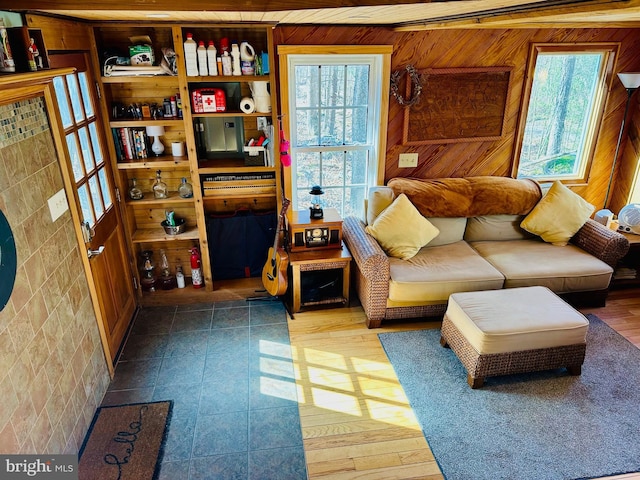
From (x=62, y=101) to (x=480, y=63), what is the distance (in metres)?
3.11

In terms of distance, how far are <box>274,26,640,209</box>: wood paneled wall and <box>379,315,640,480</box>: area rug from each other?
5.58 feet

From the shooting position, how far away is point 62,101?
2.48 metres

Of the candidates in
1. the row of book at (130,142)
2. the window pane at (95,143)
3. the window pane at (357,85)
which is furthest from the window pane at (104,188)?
the window pane at (357,85)

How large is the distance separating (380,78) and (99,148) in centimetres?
219

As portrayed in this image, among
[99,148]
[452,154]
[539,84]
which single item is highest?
[539,84]

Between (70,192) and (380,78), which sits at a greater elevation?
(380,78)

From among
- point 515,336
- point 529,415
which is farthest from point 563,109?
point 529,415

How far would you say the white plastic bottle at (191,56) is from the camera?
2977mm

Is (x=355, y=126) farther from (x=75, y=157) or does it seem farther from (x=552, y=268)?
(x=75, y=157)

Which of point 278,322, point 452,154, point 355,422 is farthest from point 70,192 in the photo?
point 452,154

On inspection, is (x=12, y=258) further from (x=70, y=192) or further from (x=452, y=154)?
(x=452, y=154)

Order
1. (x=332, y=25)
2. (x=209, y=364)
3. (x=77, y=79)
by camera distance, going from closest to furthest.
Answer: (x=77, y=79)
(x=209, y=364)
(x=332, y=25)

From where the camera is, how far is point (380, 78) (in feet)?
11.5

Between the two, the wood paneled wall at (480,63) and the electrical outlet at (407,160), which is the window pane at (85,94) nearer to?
the wood paneled wall at (480,63)
